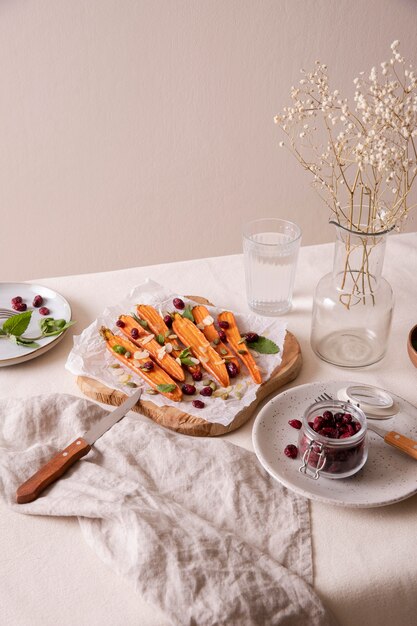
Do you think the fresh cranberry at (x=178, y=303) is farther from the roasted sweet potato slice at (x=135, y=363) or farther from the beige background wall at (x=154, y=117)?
the beige background wall at (x=154, y=117)

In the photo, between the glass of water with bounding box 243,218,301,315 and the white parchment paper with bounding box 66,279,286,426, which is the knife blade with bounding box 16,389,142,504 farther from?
the glass of water with bounding box 243,218,301,315

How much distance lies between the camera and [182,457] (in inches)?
57.7

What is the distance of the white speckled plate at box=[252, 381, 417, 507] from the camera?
1.38m

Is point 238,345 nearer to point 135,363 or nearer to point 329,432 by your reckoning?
point 135,363

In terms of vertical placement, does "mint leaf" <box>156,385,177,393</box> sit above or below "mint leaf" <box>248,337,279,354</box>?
below

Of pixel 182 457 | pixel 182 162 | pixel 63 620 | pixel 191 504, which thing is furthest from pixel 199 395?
pixel 182 162

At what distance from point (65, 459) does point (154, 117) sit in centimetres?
240

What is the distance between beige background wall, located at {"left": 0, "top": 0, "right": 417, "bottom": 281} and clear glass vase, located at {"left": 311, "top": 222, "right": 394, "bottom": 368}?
1.98 meters

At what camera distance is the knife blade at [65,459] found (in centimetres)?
139

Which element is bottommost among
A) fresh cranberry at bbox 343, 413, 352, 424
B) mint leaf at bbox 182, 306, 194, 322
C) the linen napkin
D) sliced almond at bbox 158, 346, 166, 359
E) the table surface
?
the table surface

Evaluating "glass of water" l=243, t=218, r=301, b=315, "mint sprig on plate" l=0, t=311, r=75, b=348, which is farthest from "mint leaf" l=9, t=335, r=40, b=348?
"glass of water" l=243, t=218, r=301, b=315

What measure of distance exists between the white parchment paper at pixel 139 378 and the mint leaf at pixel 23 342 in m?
0.11

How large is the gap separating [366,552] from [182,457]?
401 millimetres

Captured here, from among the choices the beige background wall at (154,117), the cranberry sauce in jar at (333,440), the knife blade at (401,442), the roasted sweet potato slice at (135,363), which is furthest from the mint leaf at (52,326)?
the beige background wall at (154,117)
